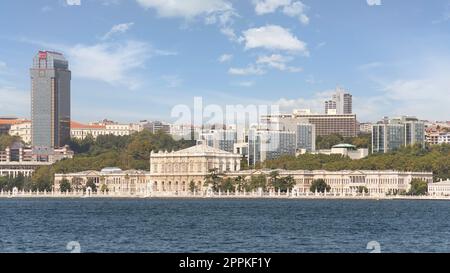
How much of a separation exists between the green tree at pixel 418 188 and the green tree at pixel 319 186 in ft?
24.7

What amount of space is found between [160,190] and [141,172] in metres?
3.23

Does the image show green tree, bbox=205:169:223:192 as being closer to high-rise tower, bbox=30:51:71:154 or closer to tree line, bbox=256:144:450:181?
tree line, bbox=256:144:450:181

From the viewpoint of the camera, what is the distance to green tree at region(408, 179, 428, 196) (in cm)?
8362

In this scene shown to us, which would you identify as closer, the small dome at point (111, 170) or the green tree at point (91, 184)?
the small dome at point (111, 170)

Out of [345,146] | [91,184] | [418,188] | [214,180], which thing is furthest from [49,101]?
[345,146]

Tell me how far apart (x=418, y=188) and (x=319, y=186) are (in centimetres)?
893

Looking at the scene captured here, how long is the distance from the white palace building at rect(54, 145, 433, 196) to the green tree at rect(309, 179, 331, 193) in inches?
26.2

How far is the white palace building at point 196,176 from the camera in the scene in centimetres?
8656

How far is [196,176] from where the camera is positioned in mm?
93500

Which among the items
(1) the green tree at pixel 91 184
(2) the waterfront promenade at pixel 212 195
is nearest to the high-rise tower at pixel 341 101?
(2) the waterfront promenade at pixel 212 195

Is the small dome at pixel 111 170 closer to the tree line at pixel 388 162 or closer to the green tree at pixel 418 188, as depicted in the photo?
the tree line at pixel 388 162

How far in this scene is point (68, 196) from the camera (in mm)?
90625

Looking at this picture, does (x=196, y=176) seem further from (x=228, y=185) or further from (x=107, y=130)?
(x=107, y=130)
